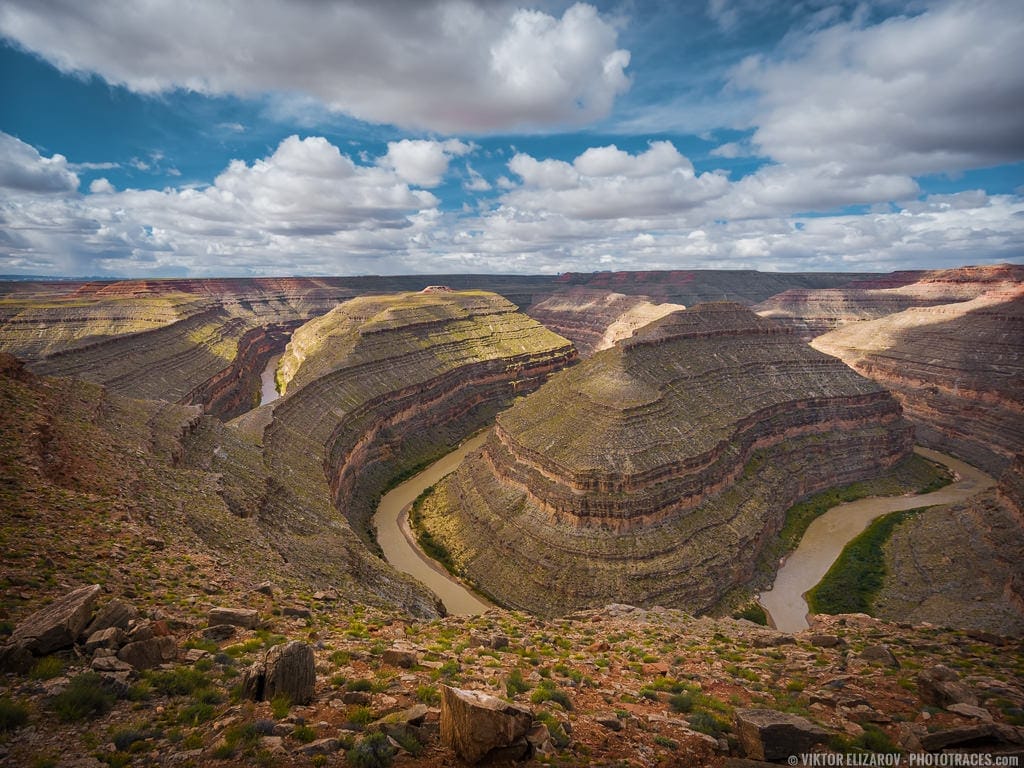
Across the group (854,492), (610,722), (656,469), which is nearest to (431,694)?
(610,722)

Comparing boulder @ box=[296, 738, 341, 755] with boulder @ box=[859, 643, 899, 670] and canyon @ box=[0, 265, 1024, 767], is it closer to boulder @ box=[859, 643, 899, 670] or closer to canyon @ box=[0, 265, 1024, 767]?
canyon @ box=[0, 265, 1024, 767]

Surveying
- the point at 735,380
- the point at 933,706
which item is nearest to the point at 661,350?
the point at 735,380

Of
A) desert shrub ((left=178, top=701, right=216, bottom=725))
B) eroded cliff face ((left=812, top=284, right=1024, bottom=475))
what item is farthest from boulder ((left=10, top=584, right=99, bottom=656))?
eroded cliff face ((left=812, top=284, right=1024, bottom=475))

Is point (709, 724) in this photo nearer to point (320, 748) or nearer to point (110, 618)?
point (320, 748)

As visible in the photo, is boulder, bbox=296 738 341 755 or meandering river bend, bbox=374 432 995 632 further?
meandering river bend, bbox=374 432 995 632

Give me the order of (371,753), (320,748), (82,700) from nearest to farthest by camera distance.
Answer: (371,753) < (320,748) < (82,700)
